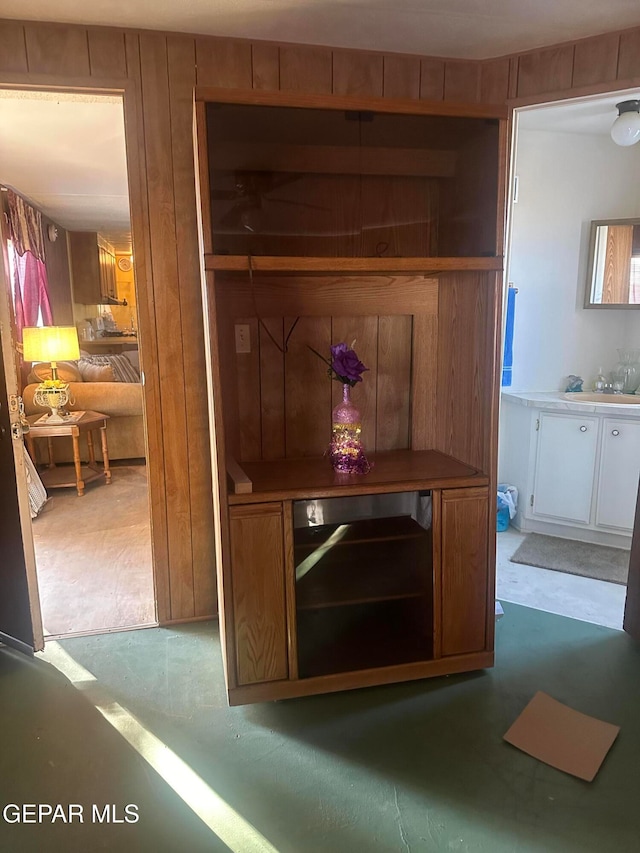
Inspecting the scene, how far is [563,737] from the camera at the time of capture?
181 cm

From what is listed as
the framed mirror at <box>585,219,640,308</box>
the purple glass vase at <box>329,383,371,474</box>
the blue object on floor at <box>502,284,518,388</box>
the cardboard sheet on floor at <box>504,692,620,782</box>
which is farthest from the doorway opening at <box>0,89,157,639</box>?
the framed mirror at <box>585,219,640,308</box>

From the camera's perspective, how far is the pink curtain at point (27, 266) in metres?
5.04

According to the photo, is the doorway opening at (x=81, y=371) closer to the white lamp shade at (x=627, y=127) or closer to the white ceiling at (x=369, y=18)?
the white ceiling at (x=369, y=18)

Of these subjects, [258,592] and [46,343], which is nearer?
[258,592]

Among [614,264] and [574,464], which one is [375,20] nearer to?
[614,264]

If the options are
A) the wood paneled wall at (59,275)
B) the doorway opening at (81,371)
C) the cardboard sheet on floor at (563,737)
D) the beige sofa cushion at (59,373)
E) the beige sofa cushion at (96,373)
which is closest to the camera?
the cardboard sheet on floor at (563,737)

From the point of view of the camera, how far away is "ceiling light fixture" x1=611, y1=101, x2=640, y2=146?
9.22 feet

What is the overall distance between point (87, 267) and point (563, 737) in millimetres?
7377

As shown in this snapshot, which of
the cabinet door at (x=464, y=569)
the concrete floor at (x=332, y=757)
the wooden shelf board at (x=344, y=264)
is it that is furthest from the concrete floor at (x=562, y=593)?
the wooden shelf board at (x=344, y=264)

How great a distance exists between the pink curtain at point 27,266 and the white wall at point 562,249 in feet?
13.8

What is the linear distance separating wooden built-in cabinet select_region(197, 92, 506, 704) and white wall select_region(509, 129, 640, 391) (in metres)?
1.56

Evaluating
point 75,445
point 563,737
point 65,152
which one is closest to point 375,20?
point 563,737

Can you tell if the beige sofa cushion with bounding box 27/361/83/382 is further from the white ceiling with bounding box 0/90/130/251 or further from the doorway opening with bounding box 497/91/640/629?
the doorway opening with bounding box 497/91/640/629

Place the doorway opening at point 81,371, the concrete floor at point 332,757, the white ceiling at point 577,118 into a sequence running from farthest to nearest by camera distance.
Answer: the white ceiling at point 577,118 < the doorway opening at point 81,371 < the concrete floor at point 332,757
